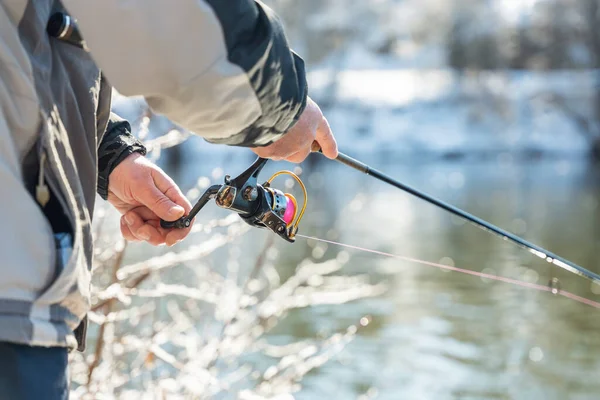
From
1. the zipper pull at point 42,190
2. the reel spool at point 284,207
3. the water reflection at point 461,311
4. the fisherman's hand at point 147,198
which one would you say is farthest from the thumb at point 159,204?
the water reflection at point 461,311

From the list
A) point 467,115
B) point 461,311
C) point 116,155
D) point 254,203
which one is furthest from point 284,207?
point 467,115

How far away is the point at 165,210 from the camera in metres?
1.51

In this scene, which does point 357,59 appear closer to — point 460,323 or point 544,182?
point 544,182

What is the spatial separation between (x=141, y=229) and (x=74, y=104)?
1.53 ft

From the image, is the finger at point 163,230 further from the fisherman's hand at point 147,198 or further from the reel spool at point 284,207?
the reel spool at point 284,207

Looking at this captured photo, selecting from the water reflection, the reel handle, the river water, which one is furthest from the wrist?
the water reflection

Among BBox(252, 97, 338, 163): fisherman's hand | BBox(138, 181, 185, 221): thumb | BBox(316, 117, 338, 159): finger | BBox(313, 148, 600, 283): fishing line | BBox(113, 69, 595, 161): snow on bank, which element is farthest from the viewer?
BBox(113, 69, 595, 161): snow on bank

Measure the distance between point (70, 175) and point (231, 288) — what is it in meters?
2.15

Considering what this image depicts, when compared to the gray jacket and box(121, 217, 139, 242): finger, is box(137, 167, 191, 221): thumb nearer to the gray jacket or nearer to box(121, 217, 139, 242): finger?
box(121, 217, 139, 242): finger

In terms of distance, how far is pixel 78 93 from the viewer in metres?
1.14

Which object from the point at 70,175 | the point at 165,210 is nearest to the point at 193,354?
the point at 165,210

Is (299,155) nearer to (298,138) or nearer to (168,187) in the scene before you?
(298,138)

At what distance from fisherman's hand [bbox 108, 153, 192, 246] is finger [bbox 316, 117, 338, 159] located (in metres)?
0.26

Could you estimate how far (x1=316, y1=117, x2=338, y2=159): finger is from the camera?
54.5 inches
